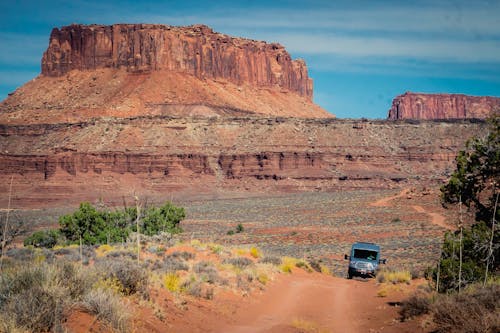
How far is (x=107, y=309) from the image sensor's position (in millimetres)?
10133

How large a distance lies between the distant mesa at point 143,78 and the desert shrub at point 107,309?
4020 inches

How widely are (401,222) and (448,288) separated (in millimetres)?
35104

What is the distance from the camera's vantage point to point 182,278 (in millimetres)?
16375

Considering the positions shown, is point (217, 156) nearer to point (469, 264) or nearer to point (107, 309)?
point (469, 264)

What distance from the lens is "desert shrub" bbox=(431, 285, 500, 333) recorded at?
10250 mm

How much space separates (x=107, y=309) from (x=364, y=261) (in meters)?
16.5

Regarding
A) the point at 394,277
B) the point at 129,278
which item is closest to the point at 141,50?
the point at 394,277

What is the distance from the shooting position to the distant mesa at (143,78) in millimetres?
117312

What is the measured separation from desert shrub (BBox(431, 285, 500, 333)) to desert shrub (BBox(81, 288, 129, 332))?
18.4 feet

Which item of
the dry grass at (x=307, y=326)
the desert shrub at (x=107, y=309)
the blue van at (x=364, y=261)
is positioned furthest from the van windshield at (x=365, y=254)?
the desert shrub at (x=107, y=309)

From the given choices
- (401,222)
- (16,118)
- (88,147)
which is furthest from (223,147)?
(401,222)

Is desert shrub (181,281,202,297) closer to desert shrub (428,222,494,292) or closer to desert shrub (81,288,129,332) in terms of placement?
desert shrub (81,288,129,332)

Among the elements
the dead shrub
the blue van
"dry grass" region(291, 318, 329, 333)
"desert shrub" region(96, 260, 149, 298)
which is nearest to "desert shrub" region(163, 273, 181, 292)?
"desert shrub" region(96, 260, 149, 298)

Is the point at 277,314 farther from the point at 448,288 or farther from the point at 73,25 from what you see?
the point at 73,25
